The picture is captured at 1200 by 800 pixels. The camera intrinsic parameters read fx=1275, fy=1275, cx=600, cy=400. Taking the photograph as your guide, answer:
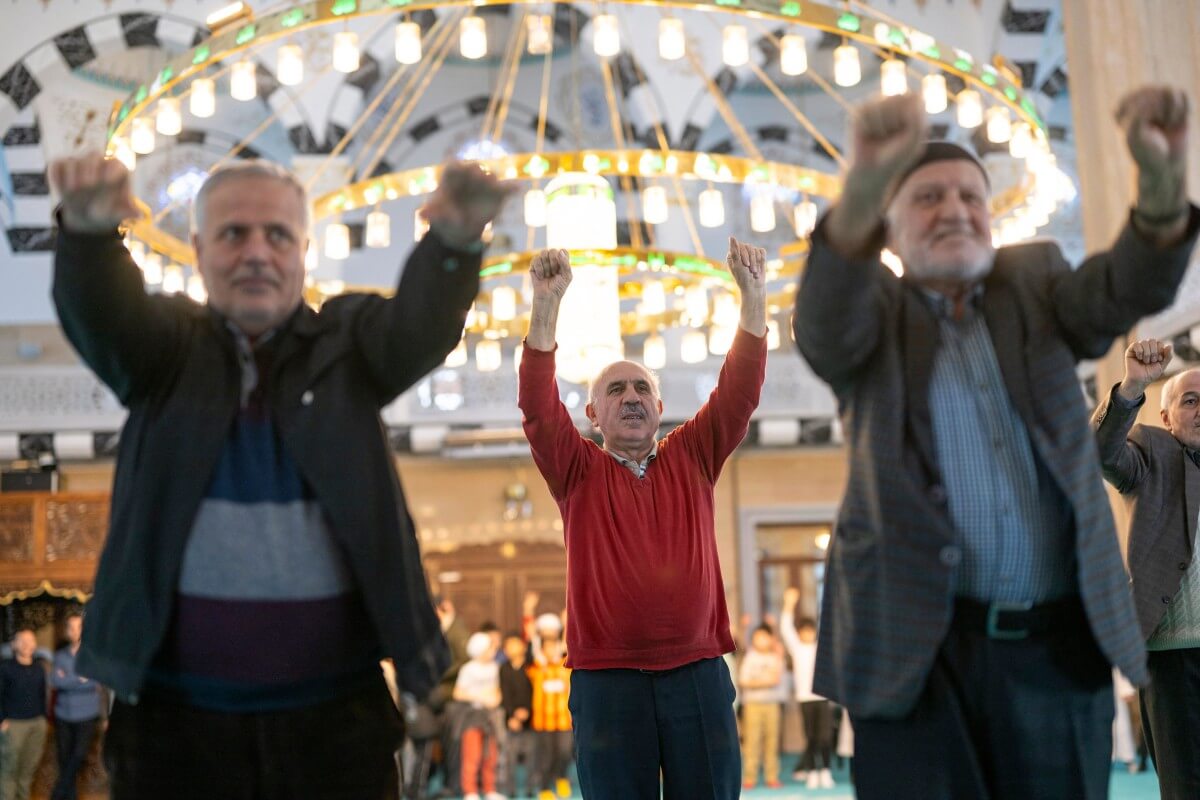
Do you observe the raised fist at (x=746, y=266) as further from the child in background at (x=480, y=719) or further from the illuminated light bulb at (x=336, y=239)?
the child in background at (x=480, y=719)

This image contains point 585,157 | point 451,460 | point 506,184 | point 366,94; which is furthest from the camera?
point 451,460

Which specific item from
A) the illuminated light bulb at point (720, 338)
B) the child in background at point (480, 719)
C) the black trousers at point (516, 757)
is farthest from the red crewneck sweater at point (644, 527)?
the black trousers at point (516, 757)

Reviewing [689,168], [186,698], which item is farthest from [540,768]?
[186,698]

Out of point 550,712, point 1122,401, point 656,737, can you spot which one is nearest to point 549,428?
point 656,737

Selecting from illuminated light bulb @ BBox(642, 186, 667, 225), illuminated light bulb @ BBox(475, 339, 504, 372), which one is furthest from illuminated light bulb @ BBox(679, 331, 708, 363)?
illuminated light bulb @ BBox(642, 186, 667, 225)

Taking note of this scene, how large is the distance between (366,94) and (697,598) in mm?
10122

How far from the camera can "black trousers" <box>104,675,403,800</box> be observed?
5.44 ft

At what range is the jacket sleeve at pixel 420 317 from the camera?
5.53 feet

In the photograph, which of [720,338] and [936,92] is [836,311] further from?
[720,338]

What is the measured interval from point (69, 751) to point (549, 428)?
25.6 ft

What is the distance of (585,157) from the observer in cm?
562

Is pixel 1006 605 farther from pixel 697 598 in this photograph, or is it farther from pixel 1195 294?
pixel 1195 294

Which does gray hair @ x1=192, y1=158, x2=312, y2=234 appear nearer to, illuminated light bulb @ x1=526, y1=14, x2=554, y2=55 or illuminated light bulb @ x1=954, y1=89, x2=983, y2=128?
illuminated light bulb @ x1=526, y1=14, x2=554, y2=55

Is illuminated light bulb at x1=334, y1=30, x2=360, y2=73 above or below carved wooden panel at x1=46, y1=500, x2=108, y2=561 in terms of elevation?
above
